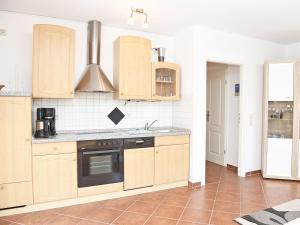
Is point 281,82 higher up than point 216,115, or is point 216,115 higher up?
point 281,82

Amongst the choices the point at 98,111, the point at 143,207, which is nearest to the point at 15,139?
the point at 98,111

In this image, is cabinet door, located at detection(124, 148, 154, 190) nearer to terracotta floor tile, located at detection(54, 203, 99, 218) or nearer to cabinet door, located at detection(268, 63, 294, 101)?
terracotta floor tile, located at detection(54, 203, 99, 218)

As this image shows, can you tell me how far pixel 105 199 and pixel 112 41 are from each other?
2.39m

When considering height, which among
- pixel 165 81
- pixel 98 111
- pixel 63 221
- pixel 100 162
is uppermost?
pixel 165 81

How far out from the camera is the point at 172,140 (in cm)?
376

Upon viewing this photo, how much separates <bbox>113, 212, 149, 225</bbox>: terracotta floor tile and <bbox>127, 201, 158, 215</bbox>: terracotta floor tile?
109mm

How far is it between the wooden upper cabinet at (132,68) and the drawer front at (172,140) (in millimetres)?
671

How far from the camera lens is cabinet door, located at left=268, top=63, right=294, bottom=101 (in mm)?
4242

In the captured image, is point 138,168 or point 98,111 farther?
point 98,111

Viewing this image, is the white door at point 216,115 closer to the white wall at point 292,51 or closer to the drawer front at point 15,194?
the white wall at point 292,51

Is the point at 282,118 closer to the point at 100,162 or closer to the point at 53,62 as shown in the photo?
the point at 100,162

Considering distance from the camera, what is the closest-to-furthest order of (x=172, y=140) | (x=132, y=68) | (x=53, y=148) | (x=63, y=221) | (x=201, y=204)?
(x=63, y=221) → (x=53, y=148) → (x=201, y=204) → (x=132, y=68) → (x=172, y=140)

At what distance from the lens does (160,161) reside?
12.1 ft

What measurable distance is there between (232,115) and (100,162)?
291 cm
